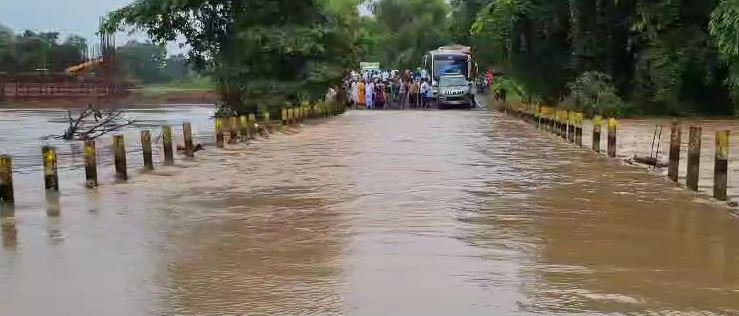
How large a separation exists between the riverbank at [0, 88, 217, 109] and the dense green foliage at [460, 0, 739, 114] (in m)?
14.8

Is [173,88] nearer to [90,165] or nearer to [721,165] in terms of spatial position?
[90,165]

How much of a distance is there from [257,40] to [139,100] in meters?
35.1

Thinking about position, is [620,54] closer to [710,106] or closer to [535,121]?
[710,106]

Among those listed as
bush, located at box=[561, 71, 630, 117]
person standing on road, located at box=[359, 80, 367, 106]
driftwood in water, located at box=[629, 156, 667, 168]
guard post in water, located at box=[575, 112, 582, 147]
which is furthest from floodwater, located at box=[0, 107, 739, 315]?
person standing on road, located at box=[359, 80, 367, 106]

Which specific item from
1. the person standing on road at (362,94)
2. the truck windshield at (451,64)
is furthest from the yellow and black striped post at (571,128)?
the truck windshield at (451,64)

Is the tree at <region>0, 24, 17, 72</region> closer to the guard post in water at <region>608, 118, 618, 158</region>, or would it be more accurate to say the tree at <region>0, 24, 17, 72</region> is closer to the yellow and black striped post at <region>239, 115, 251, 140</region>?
the yellow and black striped post at <region>239, 115, 251, 140</region>

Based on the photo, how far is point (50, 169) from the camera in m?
12.6

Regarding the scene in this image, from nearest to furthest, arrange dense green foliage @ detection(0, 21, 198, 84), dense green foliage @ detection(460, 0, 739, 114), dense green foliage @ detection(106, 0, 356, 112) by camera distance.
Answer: dense green foliage @ detection(460, 0, 739, 114), dense green foliage @ detection(106, 0, 356, 112), dense green foliage @ detection(0, 21, 198, 84)

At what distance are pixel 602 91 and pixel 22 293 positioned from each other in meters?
27.1

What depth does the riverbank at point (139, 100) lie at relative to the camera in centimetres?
5154

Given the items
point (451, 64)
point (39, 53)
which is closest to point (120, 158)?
point (451, 64)

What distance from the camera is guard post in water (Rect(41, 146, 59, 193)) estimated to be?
40.8 ft

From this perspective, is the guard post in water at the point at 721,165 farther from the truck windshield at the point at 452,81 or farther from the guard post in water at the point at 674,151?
the truck windshield at the point at 452,81

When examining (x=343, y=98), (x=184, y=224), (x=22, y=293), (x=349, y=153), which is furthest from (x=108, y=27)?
(x=22, y=293)
